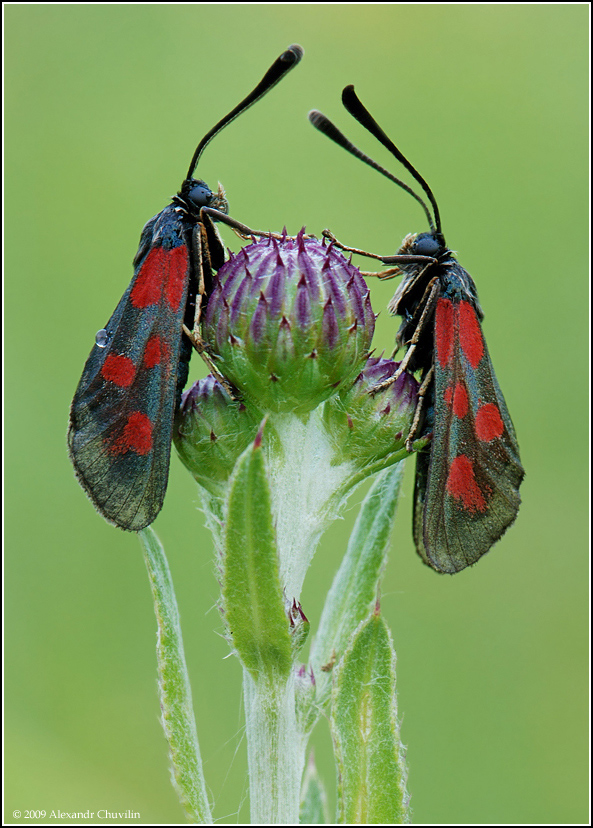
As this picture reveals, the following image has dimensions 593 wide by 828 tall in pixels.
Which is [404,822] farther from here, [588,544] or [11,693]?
[588,544]

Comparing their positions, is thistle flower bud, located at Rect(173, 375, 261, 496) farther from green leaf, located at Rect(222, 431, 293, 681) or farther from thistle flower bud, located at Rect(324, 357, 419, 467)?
green leaf, located at Rect(222, 431, 293, 681)

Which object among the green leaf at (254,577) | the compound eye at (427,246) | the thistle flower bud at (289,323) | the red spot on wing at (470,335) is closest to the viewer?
the green leaf at (254,577)

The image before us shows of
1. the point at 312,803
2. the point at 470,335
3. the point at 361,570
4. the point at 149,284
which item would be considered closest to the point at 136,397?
the point at 149,284

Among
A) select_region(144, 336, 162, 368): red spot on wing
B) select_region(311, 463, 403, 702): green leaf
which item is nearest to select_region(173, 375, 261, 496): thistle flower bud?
select_region(144, 336, 162, 368): red spot on wing

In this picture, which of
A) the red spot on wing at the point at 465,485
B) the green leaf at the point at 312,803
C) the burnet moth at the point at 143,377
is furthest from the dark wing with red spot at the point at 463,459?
the green leaf at the point at 312,803

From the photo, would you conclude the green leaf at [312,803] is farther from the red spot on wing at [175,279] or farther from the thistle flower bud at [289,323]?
the red spot on wing at [175,279]
